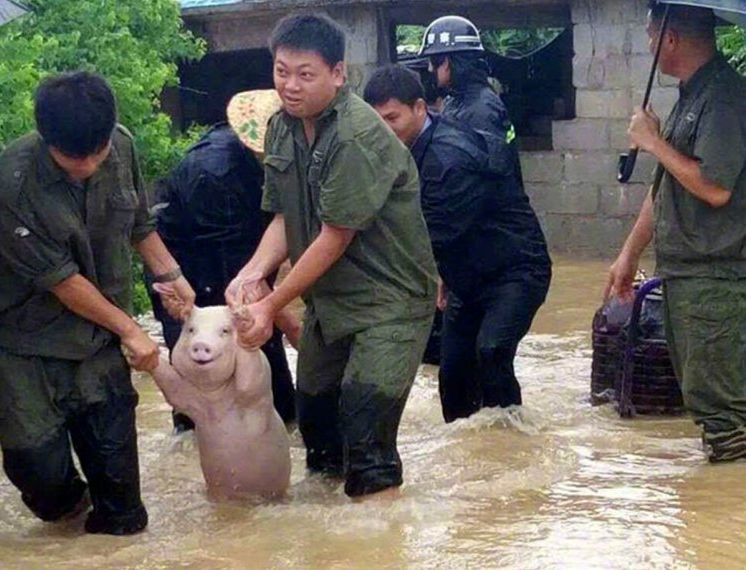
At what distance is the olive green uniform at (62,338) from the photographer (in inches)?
197

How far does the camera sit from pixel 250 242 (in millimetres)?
7082

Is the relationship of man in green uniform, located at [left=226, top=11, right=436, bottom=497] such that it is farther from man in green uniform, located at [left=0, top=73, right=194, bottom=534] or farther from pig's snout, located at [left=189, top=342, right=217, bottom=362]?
man in green uniform, located at [left=0, top=73, right=194, bottom=534]

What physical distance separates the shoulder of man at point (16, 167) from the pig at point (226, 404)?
0.85 meters

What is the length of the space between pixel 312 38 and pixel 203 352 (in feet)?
3.86

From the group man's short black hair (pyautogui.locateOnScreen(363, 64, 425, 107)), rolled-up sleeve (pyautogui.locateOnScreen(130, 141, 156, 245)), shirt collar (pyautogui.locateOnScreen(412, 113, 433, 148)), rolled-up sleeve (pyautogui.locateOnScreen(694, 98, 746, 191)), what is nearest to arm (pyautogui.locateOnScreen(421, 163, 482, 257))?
shirt collar (pyautogui.locateOnScreen(412, 113, 433, 148))

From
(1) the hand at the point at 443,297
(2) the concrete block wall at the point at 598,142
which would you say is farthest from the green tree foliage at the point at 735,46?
(1) the hand at the point at 443,297

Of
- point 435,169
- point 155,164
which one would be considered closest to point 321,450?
point 435,169

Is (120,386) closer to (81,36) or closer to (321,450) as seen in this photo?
(321,450)

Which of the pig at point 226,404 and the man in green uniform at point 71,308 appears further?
the pig at point 226,404

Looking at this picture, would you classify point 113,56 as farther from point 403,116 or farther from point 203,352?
point 203,352

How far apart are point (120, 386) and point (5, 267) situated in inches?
22.3

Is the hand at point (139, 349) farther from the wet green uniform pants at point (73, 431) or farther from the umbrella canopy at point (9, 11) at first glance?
the umbrella canopy at point (9, 11)

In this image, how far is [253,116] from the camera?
6750 millimetres

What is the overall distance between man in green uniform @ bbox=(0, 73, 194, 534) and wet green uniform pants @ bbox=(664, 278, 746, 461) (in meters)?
2.25
